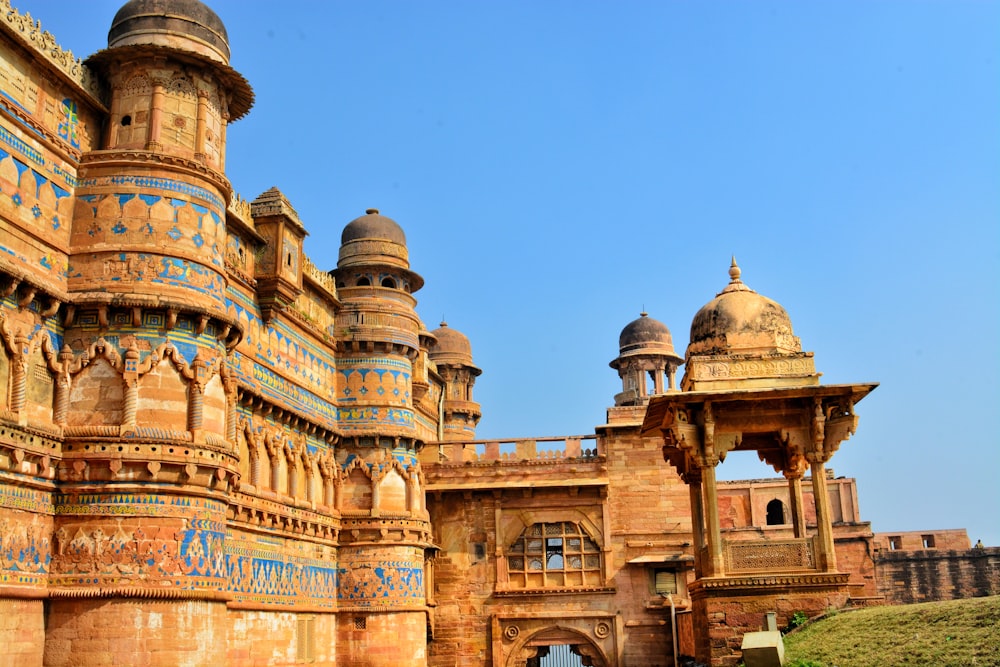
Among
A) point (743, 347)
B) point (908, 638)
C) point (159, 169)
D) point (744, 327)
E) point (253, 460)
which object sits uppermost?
point (159, 169)

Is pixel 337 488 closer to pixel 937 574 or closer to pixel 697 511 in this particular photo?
pixel 697 511

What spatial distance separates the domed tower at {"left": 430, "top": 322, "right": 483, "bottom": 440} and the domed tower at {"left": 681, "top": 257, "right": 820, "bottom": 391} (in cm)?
2028

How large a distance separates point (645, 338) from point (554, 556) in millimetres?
11296

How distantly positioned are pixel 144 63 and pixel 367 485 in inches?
451

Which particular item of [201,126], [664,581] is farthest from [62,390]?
[664,581]

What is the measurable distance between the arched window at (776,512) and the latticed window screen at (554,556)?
7921 millimetres

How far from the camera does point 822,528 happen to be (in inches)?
671

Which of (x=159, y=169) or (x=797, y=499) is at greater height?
(x=159, y=169)

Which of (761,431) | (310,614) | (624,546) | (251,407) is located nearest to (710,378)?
(761,431)

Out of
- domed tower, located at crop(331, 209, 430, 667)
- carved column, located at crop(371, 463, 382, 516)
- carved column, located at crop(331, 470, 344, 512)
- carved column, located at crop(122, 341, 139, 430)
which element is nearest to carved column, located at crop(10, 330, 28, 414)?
→ carved column, located at crop(122, 341, 139, 430)

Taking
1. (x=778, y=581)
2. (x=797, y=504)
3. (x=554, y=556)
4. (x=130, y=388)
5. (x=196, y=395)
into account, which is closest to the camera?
(x=130, y=388)

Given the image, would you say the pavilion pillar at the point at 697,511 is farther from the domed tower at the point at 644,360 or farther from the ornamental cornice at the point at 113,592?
the domed tower at the point at 644,360

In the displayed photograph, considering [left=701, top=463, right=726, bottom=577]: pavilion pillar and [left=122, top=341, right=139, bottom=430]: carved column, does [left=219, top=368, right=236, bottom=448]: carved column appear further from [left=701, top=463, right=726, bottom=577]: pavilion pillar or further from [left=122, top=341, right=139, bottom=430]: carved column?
[left=701, top=463, right=726, bottom=577]: pavilion pillar

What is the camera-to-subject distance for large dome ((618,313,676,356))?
3812 cm
